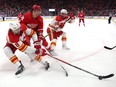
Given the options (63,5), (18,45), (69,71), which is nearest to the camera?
(18,45)

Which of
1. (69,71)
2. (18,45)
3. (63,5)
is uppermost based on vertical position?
(63,5)

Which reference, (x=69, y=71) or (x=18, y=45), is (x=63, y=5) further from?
(x=18, y=45)

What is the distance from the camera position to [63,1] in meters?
20.8

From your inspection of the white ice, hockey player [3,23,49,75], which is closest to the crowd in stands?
the white ice

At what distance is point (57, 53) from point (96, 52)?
91 centimetres

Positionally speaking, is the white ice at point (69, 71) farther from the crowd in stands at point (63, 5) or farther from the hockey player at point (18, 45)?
the crowd in stands at point (63, 5)

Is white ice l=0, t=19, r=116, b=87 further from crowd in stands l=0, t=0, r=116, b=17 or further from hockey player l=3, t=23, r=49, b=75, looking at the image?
crowd in stands l=0, t=0, r=116, b=17

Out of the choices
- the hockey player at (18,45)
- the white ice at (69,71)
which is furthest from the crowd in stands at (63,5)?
the hockey player at (18,45)

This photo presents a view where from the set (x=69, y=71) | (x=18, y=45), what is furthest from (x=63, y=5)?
(x=18, y=45)

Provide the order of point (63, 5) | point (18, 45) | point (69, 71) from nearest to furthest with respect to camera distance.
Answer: point (18, 45), point (69, 71), point (63, 5)

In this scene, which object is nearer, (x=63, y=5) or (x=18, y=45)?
(x=18, y=45)

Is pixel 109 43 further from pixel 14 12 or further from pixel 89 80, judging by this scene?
pixel 14 12

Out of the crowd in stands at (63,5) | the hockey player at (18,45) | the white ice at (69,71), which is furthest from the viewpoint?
the crowd in stands at (63,5)

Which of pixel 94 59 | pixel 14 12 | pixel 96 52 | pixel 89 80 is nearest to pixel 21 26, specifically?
pixel 89 80
